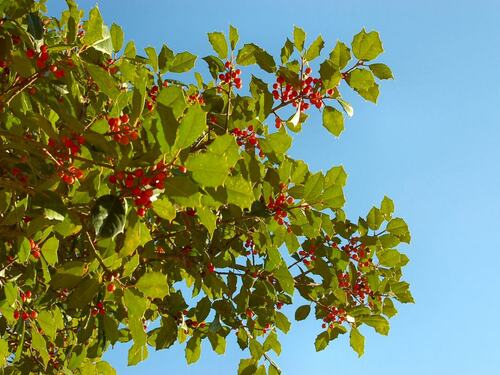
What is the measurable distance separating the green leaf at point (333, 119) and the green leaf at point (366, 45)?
1.34 feet

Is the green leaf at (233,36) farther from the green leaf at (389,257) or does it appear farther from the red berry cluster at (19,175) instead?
the green leaf at (389,257)

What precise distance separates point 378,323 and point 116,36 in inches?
115

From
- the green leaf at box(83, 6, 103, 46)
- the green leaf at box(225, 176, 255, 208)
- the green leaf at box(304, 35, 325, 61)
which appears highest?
the green leaf at box(304, 35, 325, 61)

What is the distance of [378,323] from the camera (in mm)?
4012

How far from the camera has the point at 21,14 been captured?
302 centimetres

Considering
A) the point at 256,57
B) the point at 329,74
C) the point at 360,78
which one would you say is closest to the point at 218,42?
the point at 256,57

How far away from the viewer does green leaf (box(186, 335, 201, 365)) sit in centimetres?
388

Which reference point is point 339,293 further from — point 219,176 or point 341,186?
point 219,176

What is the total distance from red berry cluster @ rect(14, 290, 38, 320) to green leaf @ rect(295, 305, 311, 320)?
79.9 inches

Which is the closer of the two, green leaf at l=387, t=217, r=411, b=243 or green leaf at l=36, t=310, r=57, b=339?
green leaf at l=36, t=310, r=57, b=339

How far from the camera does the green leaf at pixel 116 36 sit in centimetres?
353

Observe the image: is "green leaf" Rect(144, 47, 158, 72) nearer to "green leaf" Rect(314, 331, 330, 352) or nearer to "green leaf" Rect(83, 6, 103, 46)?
"green leaf" Rect(83, 6, 103, 46)

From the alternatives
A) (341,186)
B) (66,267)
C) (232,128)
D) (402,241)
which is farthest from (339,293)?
(66,267)

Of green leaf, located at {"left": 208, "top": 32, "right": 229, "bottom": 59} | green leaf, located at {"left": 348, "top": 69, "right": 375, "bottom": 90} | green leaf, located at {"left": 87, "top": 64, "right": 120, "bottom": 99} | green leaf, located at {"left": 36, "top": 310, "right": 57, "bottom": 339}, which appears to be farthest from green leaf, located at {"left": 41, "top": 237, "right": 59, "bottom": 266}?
green leaf, located at {"left": 348, "top": 69, "right": 375, "bottom": 90}
